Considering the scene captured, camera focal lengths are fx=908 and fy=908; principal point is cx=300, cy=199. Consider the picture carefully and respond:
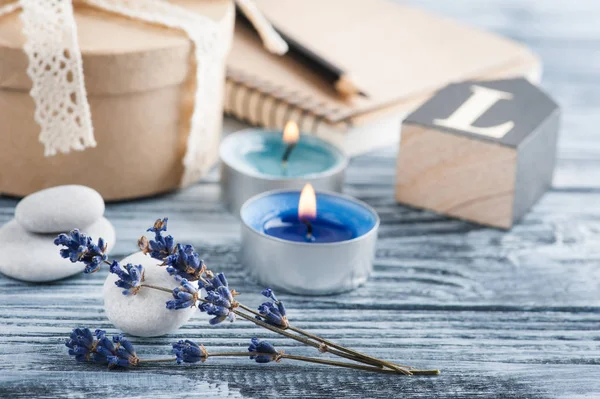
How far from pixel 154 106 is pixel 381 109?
0.99 ft

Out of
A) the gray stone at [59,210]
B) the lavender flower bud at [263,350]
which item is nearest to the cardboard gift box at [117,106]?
the gray stone at [59,210]

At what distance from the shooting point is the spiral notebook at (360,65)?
1.09m

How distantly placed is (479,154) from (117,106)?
37 cm

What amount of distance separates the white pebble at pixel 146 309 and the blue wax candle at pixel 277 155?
25cm

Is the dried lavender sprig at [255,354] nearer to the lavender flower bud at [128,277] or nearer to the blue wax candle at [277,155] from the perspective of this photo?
the lavender flower bud at [128,277]

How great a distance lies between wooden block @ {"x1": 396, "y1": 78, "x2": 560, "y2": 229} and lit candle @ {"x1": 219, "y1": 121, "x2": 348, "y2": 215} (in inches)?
3.3

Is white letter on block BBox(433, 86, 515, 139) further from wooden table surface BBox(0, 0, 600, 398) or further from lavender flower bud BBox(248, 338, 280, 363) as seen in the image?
lavender flower bud BBox(248, 338, 280, 363)

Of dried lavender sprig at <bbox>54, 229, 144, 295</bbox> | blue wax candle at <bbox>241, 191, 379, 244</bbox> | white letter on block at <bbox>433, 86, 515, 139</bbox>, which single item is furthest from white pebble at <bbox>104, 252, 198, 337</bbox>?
white letter on block at <bbox>433, 86, 515, 139</bbox>

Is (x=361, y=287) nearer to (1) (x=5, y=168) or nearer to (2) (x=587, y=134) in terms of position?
(1) (x=5, y=168)

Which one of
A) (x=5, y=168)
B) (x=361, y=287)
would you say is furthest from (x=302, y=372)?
(x=5, y=168)

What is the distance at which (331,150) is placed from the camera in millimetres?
1007

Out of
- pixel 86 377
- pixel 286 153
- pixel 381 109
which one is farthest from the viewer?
pixel 381 109

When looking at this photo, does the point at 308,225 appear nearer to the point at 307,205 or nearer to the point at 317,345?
the point at 307,205

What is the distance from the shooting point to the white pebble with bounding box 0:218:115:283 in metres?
0.81
